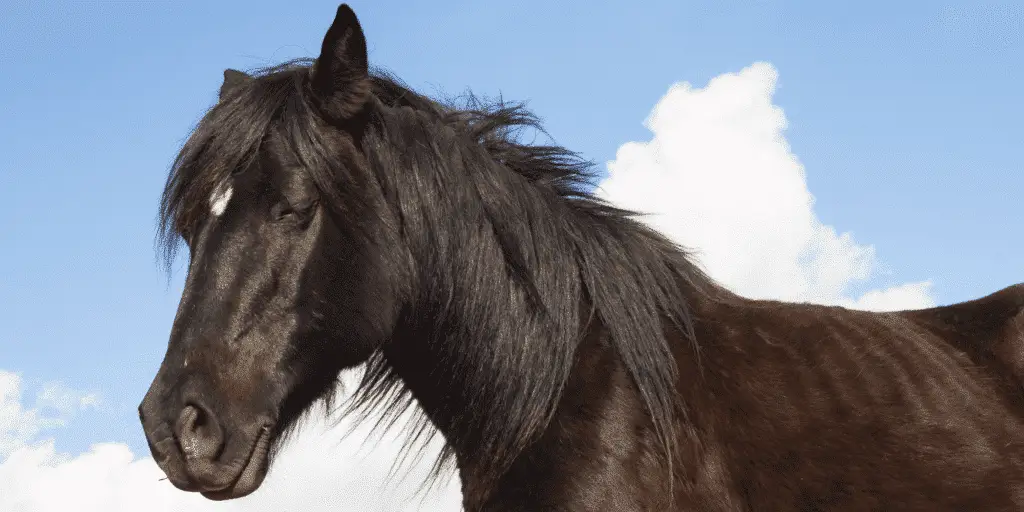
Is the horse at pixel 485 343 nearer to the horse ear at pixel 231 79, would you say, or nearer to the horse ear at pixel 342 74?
the horse ear at pixel 342 74

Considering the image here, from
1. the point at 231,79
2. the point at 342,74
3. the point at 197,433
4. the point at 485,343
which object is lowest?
the point at 197,433

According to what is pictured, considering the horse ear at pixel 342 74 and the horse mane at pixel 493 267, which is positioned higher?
the horse ear at pixel 342 74

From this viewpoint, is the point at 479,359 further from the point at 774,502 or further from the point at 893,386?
the point at 893,386

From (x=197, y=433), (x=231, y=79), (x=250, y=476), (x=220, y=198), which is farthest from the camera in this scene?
(x=231, y=79)

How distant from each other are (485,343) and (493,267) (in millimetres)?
350

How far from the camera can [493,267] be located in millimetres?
4344

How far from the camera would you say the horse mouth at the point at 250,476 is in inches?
152

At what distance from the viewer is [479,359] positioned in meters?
4.32

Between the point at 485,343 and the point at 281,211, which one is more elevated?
the point at 281,211

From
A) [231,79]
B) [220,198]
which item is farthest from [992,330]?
[231,79]

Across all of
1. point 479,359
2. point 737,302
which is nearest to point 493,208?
point 479,359

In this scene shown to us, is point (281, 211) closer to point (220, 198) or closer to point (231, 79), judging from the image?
point (220, 198)

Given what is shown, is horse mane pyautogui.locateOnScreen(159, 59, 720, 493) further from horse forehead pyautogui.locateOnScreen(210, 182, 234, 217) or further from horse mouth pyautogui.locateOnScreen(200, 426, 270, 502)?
horse mouth pyautogui.locateOnScreen(200, 426, 270, 502)

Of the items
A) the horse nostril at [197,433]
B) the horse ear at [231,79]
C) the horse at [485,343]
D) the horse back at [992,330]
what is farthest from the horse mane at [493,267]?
the horse back at [992,330]
